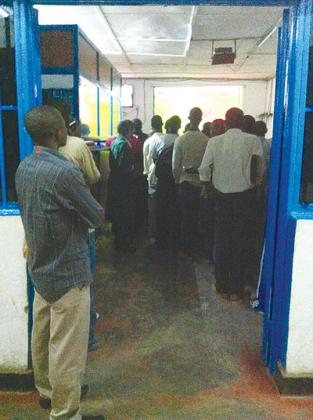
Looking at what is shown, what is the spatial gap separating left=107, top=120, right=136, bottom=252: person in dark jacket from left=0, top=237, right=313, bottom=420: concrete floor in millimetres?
998

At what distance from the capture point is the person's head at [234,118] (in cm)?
398

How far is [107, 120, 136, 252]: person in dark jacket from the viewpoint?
5.16m

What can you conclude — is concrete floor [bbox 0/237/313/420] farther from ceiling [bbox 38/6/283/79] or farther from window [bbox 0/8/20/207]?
ceiling [bbox 38/6/283/79]

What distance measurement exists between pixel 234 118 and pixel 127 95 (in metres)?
9.68

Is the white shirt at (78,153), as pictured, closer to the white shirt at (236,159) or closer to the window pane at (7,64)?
the window pane at (7,64)

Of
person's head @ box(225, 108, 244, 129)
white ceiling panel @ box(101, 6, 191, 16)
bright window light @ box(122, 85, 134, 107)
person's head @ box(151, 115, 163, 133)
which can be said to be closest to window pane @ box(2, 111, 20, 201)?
person's head @ box(225, 108, 244, 129)

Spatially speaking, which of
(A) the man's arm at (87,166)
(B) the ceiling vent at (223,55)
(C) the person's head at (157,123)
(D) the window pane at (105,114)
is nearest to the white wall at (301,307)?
(A) the man's arm at (87,166)

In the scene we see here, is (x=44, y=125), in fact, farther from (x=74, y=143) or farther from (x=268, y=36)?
(x=268, y=36)

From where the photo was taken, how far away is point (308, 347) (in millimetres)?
2639

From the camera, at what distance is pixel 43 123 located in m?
2.04

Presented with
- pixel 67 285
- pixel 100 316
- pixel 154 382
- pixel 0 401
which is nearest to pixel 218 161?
pixel 100 316

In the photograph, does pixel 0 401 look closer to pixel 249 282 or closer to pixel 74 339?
pixel 74 339

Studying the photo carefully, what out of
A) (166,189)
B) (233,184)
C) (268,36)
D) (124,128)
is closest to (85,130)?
(124,128)

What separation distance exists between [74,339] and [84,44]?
3.44 meters
